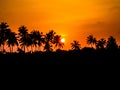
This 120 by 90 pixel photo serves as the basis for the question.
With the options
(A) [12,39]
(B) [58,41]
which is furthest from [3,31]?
(B) [58,41]

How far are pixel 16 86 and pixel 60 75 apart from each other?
9.62 meters

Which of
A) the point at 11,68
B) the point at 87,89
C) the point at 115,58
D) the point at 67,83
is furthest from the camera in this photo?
the point at 115,58

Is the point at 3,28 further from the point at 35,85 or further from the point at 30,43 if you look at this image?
the point at 35,85

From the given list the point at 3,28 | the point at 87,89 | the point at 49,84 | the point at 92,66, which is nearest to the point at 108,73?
the point at 92,66

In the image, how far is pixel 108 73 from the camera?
170 feet

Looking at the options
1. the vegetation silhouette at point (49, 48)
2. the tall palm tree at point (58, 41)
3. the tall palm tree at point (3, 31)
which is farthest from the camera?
the tall palm tree at point (58, 41)

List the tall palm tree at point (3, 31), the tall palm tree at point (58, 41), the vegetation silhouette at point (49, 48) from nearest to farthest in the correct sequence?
the vegetation silhouette at point (49, 48), the tall palm tree at point (3, 31), the tall palm tree at point (58, 41)

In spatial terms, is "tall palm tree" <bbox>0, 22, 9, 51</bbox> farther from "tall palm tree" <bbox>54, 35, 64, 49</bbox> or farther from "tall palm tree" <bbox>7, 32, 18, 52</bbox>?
"tall palm tree" <bbox>54, 35, 64, 49</bbox>

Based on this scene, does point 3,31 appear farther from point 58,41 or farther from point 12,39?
point 58,41

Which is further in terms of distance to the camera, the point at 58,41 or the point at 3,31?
the point at 58,41

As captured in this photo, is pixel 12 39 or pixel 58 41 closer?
pixel 12 39

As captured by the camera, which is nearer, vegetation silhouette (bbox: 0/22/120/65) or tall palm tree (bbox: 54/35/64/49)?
vegetation silhouette (bbox: 0/22/120/65)

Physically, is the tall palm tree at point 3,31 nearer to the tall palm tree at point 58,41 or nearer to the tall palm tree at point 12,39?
the tall palm tree at point 12,39

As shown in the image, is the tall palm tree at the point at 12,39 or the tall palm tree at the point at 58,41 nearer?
the tall palm tree at the point at 12,39
